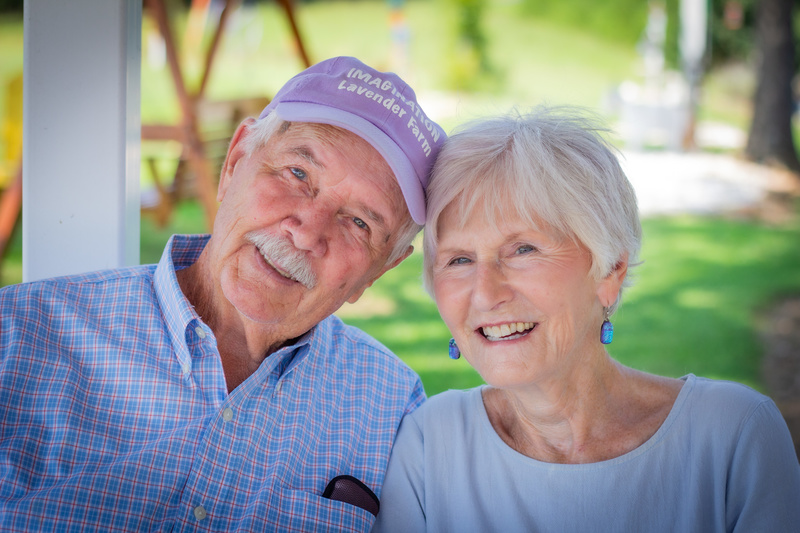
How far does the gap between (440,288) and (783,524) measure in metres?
0.91

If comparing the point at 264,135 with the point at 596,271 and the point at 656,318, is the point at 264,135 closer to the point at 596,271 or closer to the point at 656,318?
the point at 596,271

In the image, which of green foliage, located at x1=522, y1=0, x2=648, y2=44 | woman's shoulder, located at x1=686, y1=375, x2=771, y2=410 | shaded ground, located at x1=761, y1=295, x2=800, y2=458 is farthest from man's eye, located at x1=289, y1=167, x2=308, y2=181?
green foliage, located at x1=522, y1=0, x2=648, y2=44

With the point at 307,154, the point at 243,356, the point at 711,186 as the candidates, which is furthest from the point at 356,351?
the point at 711,186

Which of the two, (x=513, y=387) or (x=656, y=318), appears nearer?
(x=513, y=387)

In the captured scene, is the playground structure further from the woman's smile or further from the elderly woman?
the woman's smile

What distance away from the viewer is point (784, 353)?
6082 millimetres

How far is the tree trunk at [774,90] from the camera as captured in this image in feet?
31.6

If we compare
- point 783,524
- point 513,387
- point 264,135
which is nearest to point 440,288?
point 513,387

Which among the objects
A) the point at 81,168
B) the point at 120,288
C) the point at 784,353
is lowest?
the point at 784,353

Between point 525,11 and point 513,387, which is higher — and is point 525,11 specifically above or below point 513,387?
above

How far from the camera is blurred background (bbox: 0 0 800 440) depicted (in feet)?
20.1

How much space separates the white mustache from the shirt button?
1.83ft

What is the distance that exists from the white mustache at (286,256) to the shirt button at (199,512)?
22.0 inches

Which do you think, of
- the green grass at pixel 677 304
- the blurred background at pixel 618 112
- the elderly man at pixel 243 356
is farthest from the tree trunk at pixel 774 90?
the elderly man at pixel 243 356
